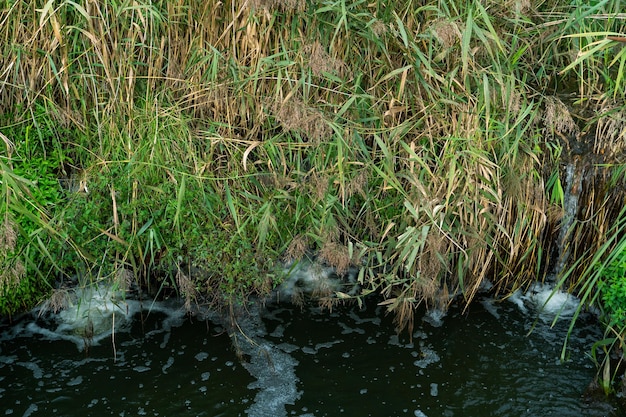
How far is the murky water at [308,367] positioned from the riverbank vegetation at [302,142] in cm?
19

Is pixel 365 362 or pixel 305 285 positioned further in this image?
pixel 305 285

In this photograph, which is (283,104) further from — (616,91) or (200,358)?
(616,91)

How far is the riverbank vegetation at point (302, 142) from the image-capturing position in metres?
3.71

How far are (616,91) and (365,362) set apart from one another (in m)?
1.82

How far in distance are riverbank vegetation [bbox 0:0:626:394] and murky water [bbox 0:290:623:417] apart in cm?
19

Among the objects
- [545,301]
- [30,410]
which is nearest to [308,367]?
[30,410]

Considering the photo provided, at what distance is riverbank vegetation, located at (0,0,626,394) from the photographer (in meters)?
3.71

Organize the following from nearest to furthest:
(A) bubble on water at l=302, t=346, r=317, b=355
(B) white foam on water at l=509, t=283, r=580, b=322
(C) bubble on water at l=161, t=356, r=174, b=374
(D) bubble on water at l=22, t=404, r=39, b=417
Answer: (D) bubble on water at l=22, t=404, r=39, b=417
(C) bubble on water at l=161, t=356, r=174, b=374
(A) bubble on water at l=302, t=346, r=317, b=355
(B) white foam on water at l=509, t=283, r=580, b=322

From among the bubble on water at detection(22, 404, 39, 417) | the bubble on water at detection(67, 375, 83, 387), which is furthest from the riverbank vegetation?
the bubble on water at detection(22, 404, 39, 417)

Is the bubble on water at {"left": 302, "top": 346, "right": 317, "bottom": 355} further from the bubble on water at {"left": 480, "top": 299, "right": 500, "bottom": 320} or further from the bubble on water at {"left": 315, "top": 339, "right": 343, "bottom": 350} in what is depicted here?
the bubble on water at {"left": 480, "top": 299, "right": 500, "bottom": 320}

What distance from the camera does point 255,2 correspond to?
354cm

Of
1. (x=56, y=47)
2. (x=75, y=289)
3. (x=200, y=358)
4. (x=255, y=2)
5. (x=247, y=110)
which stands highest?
→ (x=255, y=2)

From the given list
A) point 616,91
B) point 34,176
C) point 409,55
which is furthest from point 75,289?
point 616,91

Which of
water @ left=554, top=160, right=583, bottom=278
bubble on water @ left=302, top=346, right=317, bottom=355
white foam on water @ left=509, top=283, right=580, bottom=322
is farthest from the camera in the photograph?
white foam on water @ left=509, top=283, right=580, bottom=322
